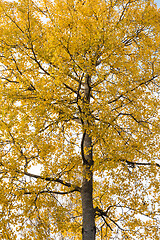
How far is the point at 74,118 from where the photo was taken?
21.2 ft

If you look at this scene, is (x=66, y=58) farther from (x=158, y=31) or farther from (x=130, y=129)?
(x=158, y=31)

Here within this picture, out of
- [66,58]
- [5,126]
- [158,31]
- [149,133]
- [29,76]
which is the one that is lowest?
[5,126]

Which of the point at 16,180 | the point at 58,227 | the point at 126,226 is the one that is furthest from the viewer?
the point at 126,226

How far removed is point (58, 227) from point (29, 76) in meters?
4.40

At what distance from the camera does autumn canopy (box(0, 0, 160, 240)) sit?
16.0 feet

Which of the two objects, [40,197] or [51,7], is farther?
[51,7]

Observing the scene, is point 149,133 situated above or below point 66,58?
below

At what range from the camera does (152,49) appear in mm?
7199

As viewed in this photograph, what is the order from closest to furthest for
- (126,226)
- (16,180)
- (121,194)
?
(16,180) < (121,194) < (126,226)

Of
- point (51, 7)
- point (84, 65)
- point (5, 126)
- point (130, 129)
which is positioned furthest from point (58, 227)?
point (51, 7)

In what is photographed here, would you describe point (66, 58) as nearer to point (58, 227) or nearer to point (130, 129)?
point (130, 129)

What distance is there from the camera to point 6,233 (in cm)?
474

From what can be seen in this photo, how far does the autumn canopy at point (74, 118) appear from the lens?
4891mm

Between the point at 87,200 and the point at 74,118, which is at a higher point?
the point at 74,118
